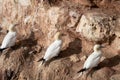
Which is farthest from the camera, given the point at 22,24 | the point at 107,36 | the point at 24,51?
the point at 22,24

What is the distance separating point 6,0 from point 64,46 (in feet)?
9.31

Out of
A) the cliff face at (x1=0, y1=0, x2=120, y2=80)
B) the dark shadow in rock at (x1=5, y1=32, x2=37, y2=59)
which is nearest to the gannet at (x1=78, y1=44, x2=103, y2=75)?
the cliff face at (x1=0, y1=0, x2=120, y2=80)

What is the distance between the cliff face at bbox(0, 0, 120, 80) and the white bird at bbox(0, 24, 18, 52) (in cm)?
18

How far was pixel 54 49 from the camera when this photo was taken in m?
14.2

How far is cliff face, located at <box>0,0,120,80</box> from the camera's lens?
13.9m

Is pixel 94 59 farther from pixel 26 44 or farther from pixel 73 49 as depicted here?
pixel 26 44

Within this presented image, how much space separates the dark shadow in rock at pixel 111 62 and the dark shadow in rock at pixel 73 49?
38.3 inches

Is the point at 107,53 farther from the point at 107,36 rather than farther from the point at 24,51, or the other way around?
the point at 24,51

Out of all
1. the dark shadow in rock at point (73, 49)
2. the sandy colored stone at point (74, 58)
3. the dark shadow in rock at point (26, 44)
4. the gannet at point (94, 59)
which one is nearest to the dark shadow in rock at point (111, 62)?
the gannet at point (94, 59)

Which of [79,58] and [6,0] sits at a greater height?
[6,0]

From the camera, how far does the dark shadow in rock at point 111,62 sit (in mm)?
13781

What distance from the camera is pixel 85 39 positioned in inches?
565

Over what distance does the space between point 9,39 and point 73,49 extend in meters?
1.98

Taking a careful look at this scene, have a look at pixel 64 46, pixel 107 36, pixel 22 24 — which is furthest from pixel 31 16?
pixel 107 36
